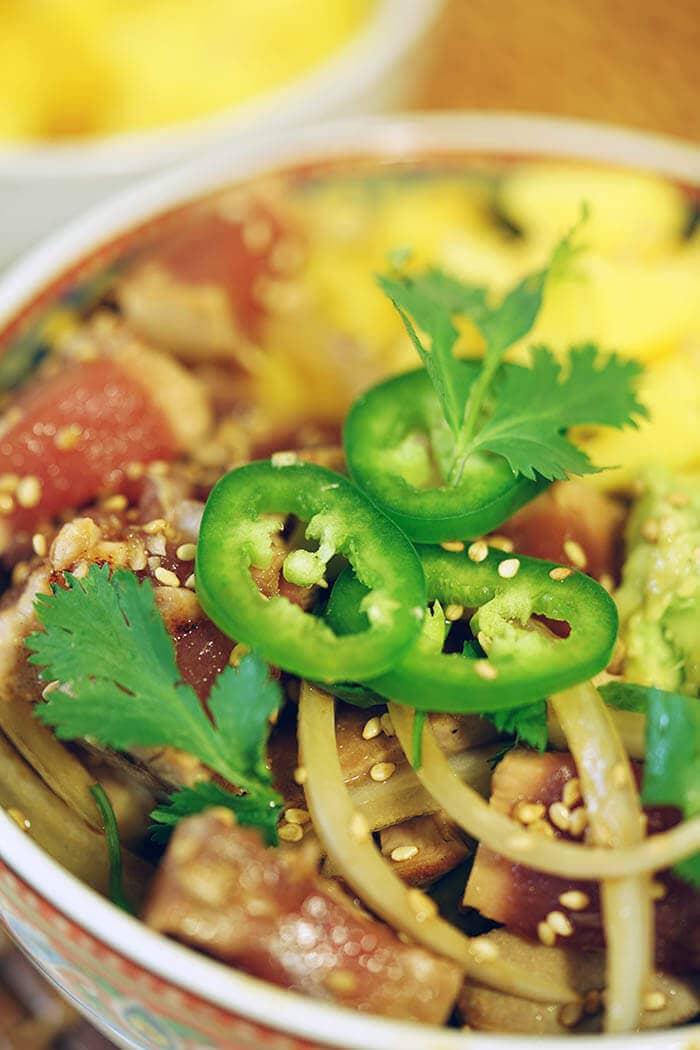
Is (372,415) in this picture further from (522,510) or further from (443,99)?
(443,99)

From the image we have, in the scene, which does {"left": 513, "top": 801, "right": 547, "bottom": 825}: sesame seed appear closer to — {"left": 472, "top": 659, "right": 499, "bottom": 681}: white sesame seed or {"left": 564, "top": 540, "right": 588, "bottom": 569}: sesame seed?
{"left": 472, "top": 659, "right": 499, "bottom": 681}: white sesame seed

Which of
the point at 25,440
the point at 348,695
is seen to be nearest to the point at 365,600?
the point at 348,695

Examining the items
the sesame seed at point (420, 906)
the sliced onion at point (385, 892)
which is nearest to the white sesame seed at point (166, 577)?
the sliced onion at point (385, 892)

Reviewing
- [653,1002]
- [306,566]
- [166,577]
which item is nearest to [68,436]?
[166,577]

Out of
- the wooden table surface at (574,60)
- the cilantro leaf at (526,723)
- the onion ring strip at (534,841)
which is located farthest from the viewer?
the wooden table surface at (574,60)

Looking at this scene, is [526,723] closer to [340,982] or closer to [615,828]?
[615,828]

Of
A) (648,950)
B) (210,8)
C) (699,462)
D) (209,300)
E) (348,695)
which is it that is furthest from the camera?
(210,8)

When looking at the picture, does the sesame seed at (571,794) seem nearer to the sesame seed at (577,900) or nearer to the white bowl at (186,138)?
the sesame seed at (577,900)
